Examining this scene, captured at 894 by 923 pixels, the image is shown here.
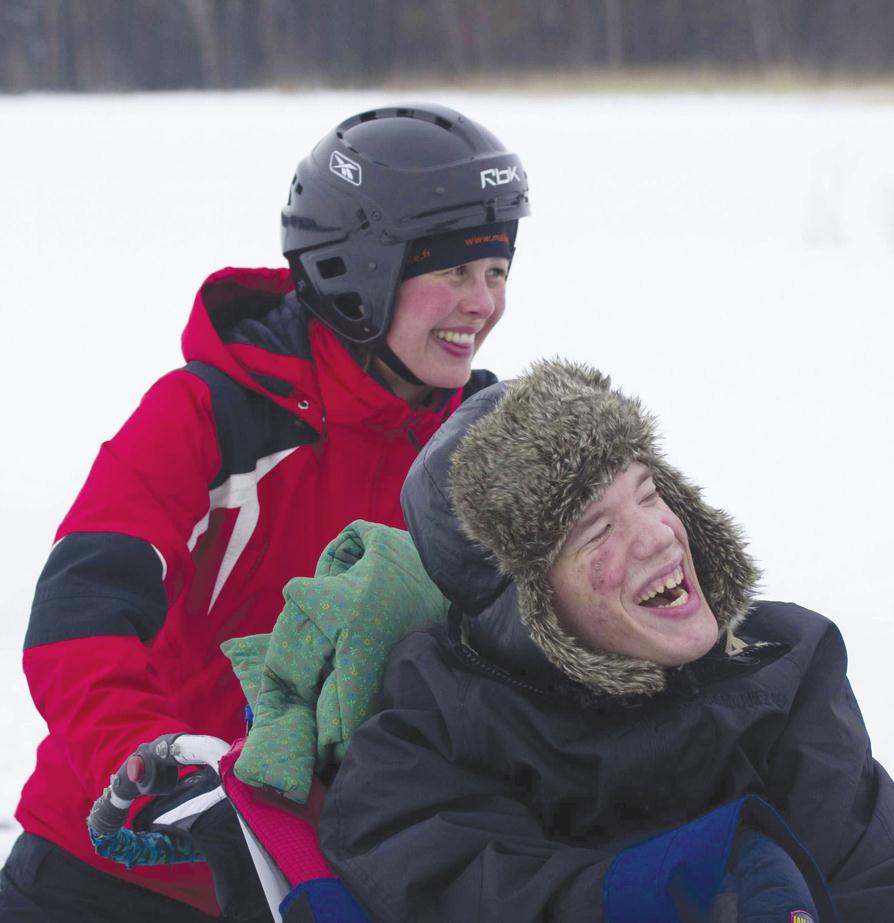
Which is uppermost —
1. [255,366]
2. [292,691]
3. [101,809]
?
[255,366]

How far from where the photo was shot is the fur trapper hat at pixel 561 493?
157 cm

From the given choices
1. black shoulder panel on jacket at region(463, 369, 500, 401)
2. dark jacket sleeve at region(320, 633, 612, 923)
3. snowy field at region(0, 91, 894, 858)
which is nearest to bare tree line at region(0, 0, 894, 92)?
snowy field at region(0, 91, 894, 858)

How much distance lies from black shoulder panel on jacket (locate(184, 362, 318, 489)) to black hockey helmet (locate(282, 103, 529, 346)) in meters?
0.22

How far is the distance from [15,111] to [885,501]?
29.2ft

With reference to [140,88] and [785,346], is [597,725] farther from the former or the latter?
[140,88]

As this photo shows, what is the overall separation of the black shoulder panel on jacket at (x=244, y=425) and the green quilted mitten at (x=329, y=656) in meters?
0.55

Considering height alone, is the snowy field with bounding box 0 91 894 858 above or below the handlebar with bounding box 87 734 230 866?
below

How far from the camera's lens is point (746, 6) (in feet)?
31.2

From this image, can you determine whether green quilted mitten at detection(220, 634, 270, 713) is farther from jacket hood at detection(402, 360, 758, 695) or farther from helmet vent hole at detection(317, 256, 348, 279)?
helmet vent hole at detection(317, 256, 348, 279)

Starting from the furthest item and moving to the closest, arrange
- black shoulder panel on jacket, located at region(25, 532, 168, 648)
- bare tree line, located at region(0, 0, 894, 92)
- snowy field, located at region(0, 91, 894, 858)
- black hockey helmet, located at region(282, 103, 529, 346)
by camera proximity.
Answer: bare tree line, located at region(0, 0, 894, 92) < snowy field, located at region(0, 91, 894, 858) < black hockey helmet, located at region(282, 103, 529, 346) < black shoulder panel on jacket, located at region(25, 532, 168, 648)

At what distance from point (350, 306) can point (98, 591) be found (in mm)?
768

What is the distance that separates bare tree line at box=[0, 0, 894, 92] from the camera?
9.46 meters

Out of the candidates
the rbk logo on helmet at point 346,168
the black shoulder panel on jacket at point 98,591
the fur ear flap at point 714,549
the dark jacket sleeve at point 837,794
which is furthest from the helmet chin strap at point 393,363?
Result: the dark jacket sleeve at point 837,794

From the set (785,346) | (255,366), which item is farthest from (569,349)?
(255,366)
